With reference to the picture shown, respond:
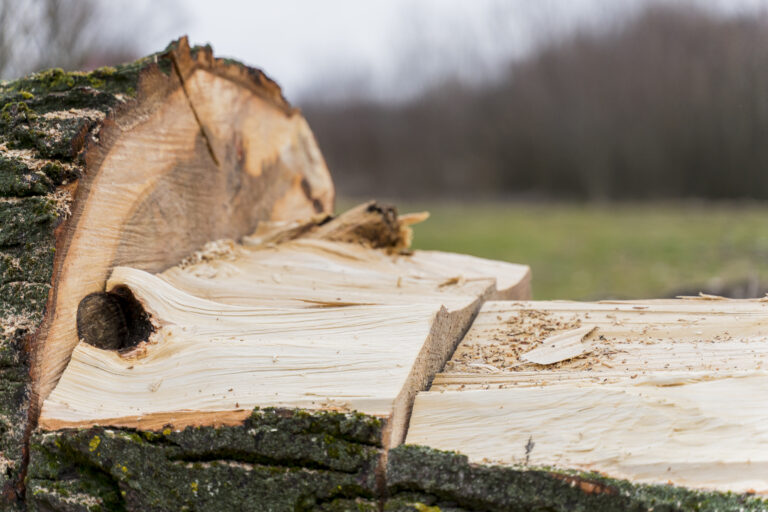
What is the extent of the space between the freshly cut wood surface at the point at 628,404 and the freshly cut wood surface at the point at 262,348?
4.4 inches

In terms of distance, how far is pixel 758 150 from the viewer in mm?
11891

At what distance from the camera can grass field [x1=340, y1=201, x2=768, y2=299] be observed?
20.5 feet

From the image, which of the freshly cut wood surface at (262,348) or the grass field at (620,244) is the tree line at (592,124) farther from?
the freshly cut wood surface at (262,348)

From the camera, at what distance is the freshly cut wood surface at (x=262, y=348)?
1.26 metres

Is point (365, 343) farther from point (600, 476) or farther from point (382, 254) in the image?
point (382, 254)

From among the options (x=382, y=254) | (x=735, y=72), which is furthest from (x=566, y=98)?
(x=382, y=254)

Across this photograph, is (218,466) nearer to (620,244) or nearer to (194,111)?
(194,111)

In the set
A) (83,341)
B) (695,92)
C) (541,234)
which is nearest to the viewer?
(83,341)

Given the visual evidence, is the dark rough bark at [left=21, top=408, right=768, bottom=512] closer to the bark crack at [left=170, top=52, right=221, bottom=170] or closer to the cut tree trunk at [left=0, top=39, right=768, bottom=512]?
the cut tree trunk at [left=0, top=39, right=768, bottom=512]

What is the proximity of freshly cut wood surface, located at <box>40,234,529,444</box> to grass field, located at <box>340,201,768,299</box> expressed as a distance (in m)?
3.38

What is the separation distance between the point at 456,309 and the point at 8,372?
1045 mm

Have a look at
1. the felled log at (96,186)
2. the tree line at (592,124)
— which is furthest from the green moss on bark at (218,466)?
the tree line at (592,124)

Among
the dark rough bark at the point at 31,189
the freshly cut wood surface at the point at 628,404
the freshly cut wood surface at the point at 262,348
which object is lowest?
the freshly cut wood surface at the point at 628,404

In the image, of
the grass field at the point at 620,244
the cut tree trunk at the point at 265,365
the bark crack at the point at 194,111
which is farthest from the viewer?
the grass field at the point at 620,244
